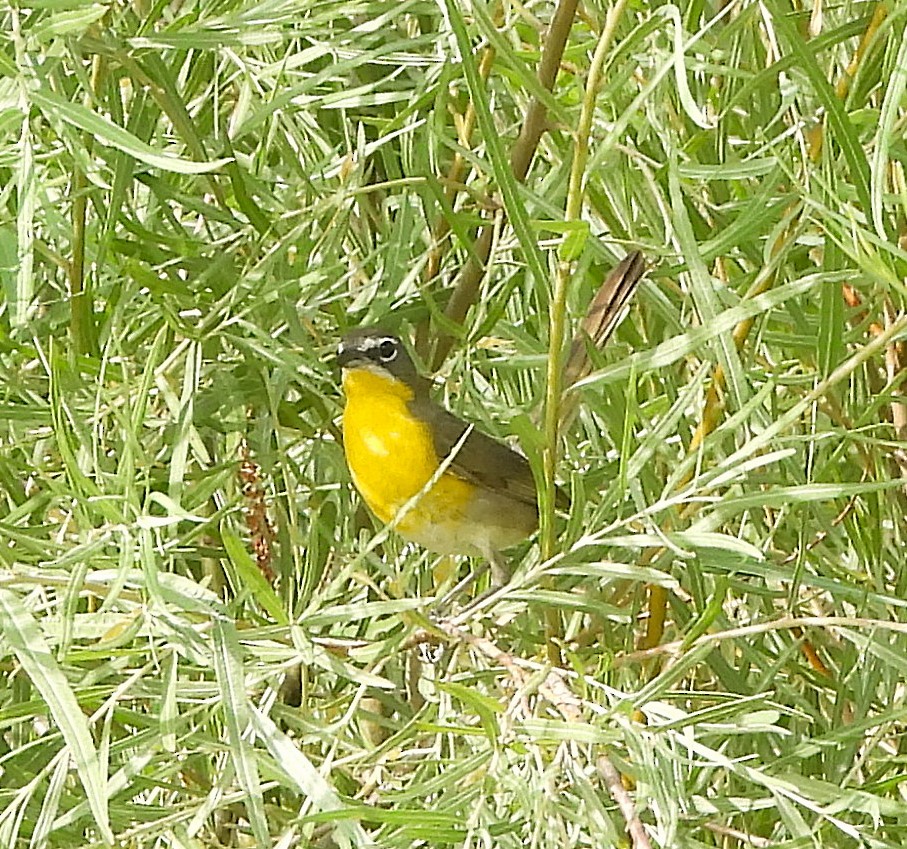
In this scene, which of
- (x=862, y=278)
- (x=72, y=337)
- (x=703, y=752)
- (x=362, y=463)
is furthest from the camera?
(x=362, y=463)

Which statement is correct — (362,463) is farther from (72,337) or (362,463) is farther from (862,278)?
(862,278)

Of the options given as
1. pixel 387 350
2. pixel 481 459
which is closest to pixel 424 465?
pixel 481 459

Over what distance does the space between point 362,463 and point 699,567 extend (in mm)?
393

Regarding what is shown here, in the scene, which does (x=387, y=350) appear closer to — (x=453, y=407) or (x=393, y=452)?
(x=453, y=407)

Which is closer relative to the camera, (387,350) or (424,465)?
(387,350)

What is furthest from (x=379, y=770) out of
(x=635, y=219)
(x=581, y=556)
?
(x=635, y=219)

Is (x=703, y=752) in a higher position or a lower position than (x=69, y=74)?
lower

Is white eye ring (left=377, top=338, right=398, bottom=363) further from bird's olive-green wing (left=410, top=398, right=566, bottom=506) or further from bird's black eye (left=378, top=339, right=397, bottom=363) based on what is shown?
bird's olive-green wing (left=410, top=398, right=566, bottom=506)

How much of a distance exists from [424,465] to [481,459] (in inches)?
2.1

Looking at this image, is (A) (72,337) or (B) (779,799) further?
(A) (72,337)

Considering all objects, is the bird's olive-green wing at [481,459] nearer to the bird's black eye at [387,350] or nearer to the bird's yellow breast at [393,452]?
the bird's yellow breast at [393,452]

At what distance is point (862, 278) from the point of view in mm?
888

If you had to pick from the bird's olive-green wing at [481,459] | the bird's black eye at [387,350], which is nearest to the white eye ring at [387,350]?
the bird's black eye at [387,350]

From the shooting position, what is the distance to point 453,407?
121 centimetres
